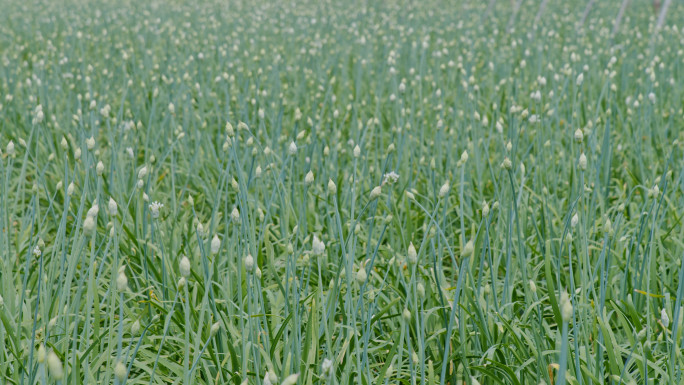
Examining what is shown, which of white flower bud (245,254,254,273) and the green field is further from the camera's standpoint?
the green field

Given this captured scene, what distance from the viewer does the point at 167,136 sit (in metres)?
3.63

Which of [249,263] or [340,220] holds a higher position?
[249,263]

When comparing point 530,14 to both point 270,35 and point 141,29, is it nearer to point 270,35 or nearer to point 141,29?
point 270,35

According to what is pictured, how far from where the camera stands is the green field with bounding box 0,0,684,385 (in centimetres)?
161

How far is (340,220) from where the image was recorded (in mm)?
2059

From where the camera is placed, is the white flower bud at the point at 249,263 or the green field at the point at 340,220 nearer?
the white flower bud at the point at 249,263

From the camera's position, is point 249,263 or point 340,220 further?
point 340,220

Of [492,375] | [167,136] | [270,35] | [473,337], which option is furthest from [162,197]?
[270,35]

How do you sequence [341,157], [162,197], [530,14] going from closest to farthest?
[162,197] → [341,157] → [530,14]

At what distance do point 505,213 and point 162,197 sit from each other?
5.24ft

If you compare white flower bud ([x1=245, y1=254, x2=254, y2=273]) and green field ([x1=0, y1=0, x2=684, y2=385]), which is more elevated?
white flower bud ([x1=245, y1=254, x2=254, y2=273])

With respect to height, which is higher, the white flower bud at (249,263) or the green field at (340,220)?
the white flower bud at (249,263)

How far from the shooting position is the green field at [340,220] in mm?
1606

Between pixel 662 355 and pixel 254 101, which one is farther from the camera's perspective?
pixel 254 101
